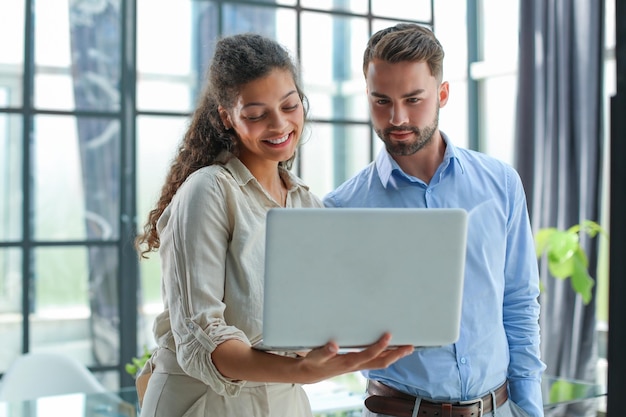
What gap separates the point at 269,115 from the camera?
1.42 m

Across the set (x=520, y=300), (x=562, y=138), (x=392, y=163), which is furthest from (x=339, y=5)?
(x=520, y=300)

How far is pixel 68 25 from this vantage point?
404 cm

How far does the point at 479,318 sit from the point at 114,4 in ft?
10.1

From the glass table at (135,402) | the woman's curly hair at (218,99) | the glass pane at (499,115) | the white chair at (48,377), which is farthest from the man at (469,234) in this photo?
the glass pane at (499,115)

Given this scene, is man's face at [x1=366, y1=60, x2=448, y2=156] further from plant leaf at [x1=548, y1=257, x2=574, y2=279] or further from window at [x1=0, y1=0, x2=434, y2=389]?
window at [x1=0, y1=0, x2=434, y2=389]

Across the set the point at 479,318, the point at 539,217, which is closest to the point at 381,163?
the point at 479,318

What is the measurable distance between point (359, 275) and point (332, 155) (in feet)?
12.0

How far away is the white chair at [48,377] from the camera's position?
3372 millimetres

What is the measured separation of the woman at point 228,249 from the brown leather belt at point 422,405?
0.28 m

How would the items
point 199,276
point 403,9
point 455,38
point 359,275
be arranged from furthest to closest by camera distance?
point 455,38 < point 403,9 < point 199,276 < point 359,275

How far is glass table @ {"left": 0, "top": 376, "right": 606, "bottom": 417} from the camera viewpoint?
2.78m

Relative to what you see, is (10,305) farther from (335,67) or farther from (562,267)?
(562,267)

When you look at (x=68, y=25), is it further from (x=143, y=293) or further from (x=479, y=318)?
(x=479, y=318)

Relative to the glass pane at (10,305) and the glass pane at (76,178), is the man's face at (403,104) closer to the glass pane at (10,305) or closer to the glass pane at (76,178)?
the glass pane at (76,178)
